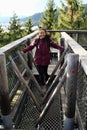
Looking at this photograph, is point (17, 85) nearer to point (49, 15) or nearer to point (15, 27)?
point (49, 15)

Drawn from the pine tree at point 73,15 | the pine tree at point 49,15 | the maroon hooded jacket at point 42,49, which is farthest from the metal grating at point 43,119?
the pine tree at point 49,15

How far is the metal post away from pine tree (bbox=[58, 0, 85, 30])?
1096 inches

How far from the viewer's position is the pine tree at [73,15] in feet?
104

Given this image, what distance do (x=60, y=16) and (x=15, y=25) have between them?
1654 cm

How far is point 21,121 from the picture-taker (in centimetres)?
519

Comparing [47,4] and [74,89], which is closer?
[74,89]

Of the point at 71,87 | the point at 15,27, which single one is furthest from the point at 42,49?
the point at 15,27

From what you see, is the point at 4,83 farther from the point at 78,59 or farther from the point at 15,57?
the point at 15,57

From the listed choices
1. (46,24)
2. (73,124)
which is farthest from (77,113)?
(46,24)

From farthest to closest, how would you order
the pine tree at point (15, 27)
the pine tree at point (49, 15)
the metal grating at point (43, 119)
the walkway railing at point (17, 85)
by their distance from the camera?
1. the pine tree at point (15, 27)
2. the pine tree at point (49, 15)
3. the metal grating at point (43, 119)
4. the walkway railing at point (17, 85)

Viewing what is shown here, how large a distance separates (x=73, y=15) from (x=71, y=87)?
28.5m

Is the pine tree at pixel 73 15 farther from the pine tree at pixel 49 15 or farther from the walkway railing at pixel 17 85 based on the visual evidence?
the walkway railing at pixel 17 85

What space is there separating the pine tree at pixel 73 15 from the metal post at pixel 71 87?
2783 centimetres

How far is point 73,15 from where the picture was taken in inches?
1264
